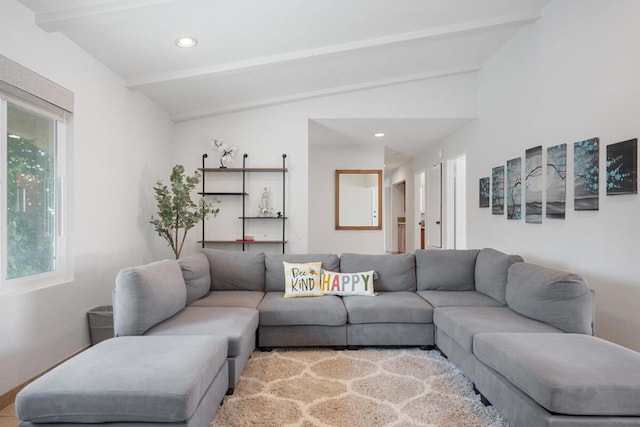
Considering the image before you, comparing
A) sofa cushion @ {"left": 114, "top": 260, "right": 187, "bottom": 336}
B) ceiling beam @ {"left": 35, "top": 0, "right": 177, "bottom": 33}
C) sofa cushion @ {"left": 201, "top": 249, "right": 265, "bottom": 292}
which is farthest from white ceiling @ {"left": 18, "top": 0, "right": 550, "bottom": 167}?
sofa cushion @ {"left": 201, "top": 249, "right": 265, "bottom": 292}

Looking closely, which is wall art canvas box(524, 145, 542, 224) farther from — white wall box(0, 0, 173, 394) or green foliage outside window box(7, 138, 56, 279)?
green foliage outside window box(7, 138, 56, 279)

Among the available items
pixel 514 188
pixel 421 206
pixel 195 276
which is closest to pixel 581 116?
pixel 514 188

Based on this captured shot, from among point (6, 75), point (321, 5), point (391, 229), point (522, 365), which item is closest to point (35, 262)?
point (6, 75)

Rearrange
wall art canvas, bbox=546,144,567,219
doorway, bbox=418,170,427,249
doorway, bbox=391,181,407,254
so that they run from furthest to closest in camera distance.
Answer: doorway, bbox=391,181,407,254
doorway, bbox=418,170,427,249
wall art canvas, bbox=546,144,567,219

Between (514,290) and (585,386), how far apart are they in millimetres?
1272

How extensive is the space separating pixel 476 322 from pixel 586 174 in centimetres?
148

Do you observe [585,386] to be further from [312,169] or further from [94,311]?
[312,169]

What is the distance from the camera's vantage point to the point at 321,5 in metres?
2.83

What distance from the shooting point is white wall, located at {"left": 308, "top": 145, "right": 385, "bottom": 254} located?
656cm

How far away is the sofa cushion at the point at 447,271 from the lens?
3422mm

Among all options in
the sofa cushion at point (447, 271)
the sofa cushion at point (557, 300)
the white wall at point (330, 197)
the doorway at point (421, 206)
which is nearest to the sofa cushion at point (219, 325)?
the sofa cushion at point (447, 271)

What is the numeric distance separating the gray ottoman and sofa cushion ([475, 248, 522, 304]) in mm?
2393

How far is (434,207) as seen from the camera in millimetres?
6477

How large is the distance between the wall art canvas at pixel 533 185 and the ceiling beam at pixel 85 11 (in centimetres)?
342
